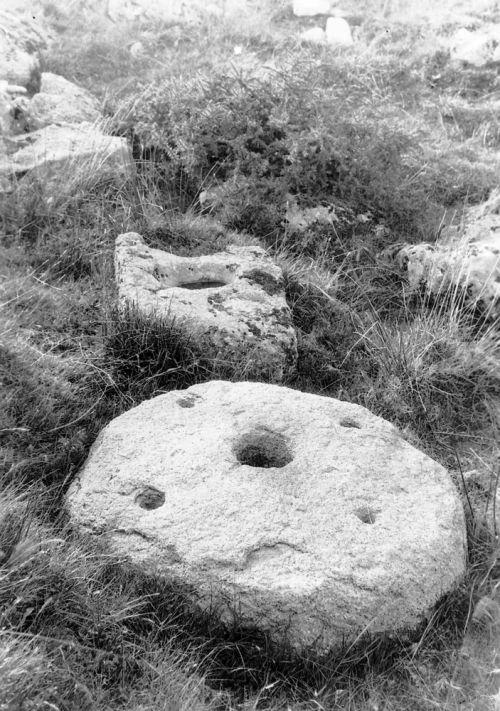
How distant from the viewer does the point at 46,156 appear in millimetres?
6594

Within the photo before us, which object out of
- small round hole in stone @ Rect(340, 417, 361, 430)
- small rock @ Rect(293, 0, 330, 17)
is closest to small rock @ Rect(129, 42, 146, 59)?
small rock @ Rect(293, 0, 330, 17)

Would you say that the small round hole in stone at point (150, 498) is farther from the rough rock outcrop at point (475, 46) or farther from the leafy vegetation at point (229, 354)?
the rough rock outcrop at point (475, 46)

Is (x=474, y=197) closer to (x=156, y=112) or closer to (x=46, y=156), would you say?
(x=156, y=112)

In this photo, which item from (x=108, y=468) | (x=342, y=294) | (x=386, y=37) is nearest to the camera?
(x=108, y=468)

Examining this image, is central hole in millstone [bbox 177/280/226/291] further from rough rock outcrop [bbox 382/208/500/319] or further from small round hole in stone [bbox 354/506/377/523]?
small round hole in stone [bbox 354/506/377/523]

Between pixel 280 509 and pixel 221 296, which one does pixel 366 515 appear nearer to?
pixel 280 509

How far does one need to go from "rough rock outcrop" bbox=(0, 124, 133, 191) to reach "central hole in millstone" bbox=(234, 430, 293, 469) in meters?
3.55

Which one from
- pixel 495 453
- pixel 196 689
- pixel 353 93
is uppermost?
pixel 353 93

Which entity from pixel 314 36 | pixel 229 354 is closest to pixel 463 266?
pixel 229 354

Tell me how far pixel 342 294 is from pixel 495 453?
1.83m

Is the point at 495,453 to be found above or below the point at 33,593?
below

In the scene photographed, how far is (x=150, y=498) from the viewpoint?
347 centimetres

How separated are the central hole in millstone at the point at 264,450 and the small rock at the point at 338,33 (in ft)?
28.1

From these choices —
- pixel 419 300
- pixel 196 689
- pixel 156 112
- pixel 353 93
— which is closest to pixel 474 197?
pixel 353 93
